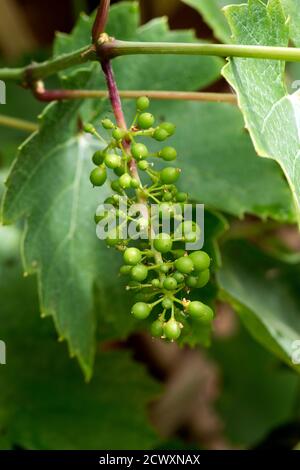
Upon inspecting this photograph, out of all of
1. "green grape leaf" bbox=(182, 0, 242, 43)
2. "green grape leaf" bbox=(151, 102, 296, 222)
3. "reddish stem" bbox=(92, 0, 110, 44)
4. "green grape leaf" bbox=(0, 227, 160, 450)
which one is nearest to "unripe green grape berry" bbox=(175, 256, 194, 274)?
"reddish stem" bbox=(92, 0, 110, 44)

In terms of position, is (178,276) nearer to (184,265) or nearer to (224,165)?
(184,265)

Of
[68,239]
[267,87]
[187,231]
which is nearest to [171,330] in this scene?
[187,231]

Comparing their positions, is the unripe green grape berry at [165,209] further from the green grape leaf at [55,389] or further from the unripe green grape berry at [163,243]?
the green grape leaf at [55,389]

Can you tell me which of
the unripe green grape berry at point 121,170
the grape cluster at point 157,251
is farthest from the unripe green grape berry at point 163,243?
the unripe green grape berry at point 121,170

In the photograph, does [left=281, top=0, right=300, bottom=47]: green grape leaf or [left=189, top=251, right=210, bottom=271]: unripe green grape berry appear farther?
[left=281, top=0, right=300, bottom=47]: green grape leaf

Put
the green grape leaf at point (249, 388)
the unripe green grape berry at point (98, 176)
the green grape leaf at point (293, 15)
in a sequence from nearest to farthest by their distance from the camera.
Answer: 1. the unripe green grape berry at point (98, 176)
2. the green grape leaf at point (293, 15)
3. the green grape leaf at point (249, 388)

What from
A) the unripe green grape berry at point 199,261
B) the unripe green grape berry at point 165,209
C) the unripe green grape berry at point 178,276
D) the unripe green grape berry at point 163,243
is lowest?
the unripe green grape berry at point 178,276

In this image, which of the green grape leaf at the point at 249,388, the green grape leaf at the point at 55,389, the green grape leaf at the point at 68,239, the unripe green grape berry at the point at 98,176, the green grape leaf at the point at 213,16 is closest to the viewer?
the unripe green grape berry at the point at 98,176

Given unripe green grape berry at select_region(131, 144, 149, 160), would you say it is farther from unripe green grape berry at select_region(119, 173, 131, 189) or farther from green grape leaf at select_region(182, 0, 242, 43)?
green grape leaf at select_region(182, 0, 242, 43)
